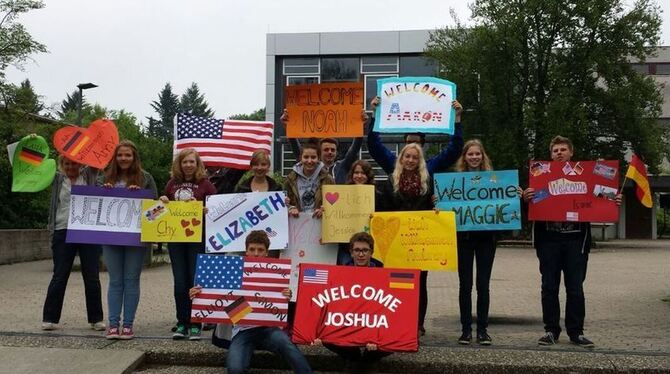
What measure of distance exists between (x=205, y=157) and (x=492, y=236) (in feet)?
10.5

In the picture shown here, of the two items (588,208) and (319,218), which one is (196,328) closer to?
(319,218)

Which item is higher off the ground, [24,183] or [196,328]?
[24,183]

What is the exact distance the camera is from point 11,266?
1773 centimetres

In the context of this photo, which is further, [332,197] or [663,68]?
[663,68]

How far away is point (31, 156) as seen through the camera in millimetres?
7047

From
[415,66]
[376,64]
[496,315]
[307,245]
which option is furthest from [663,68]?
[307,245]

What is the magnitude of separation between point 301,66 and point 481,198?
32.7 meters

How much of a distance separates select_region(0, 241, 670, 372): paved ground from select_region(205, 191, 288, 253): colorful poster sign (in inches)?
38.6

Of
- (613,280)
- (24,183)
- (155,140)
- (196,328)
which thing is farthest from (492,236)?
(155,140)

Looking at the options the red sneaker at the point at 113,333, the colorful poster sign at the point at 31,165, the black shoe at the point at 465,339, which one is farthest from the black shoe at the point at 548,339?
the colorful poster sign at the point at 31,165

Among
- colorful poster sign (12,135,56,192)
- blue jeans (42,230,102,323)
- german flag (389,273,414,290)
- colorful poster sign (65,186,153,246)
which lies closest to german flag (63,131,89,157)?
colorful poster sign (12,135,56,192)

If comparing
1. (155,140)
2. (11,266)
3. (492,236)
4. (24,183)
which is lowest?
(11,266)

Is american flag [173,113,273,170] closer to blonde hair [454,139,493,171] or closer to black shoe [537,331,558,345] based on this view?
blonde hair [454,139,493,171]

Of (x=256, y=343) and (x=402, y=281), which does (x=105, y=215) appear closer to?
(x=256, y=343)
